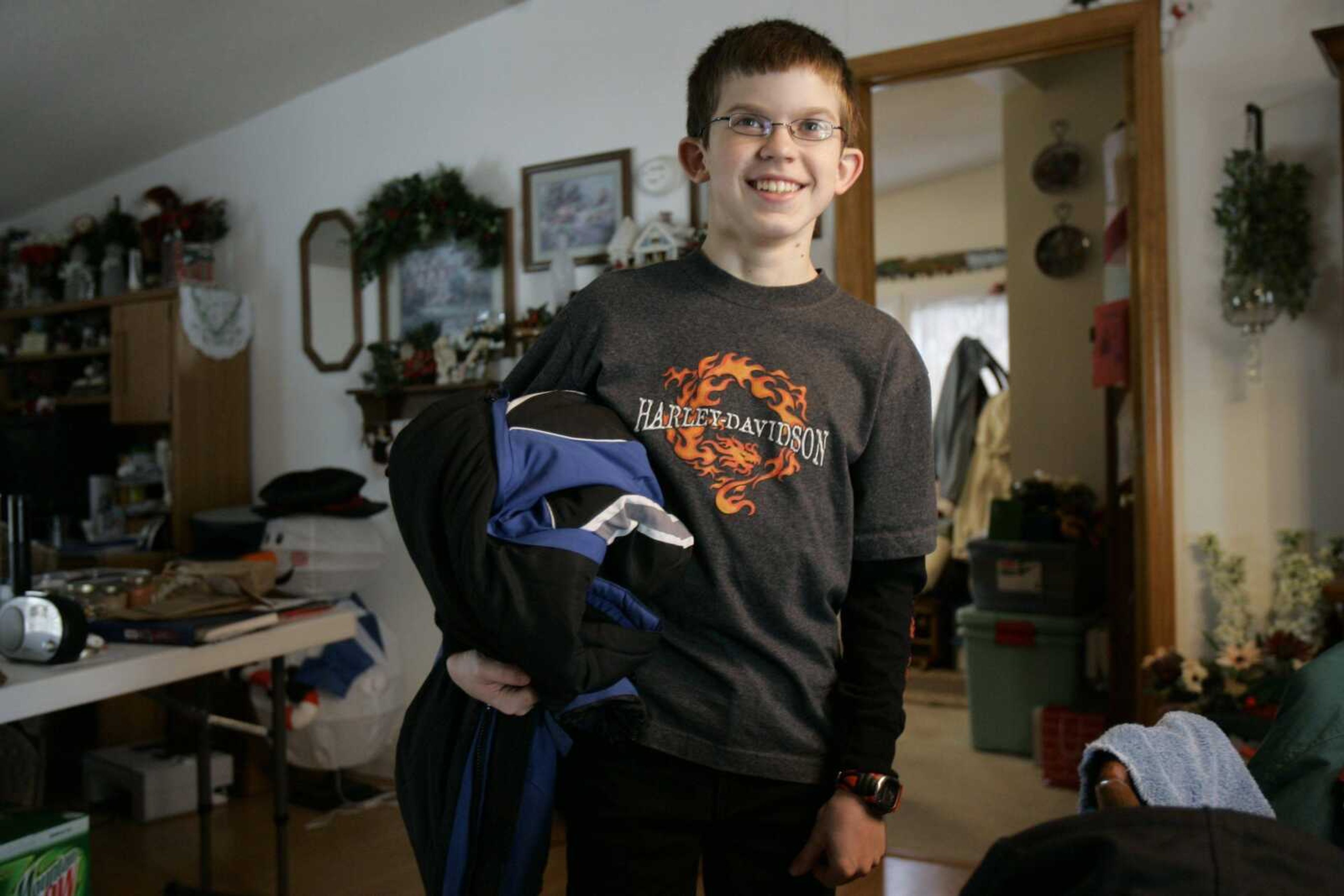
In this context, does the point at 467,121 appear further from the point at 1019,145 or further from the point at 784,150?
the point at 784,150

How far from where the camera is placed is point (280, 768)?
2475 millimetres

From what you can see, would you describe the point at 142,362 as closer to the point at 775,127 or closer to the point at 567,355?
the point at 567,355

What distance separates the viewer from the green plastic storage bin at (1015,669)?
399 centimetres

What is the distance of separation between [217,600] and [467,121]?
7.55 ft

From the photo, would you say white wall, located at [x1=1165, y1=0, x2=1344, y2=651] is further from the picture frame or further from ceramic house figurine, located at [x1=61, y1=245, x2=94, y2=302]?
ceramic house figurine, located at [x1=61, y1=245, x2=94, y2=302]

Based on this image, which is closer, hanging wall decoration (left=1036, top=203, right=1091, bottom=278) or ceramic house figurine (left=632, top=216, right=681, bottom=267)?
ceramic house figurine (left=632, top=216, right=681, bottom=267)

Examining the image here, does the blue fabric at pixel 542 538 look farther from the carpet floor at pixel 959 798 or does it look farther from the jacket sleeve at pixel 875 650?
the carpet floor at pixel 959 798

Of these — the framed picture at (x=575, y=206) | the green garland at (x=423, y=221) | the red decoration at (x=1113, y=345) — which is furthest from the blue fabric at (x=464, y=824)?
the green garland at (x=423, y=221)

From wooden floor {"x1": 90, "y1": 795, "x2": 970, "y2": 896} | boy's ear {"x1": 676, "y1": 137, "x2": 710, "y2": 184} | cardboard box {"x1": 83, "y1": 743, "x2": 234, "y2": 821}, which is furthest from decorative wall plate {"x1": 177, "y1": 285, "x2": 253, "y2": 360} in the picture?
boy's ear {"x1": 676, "y1": 137, "x2": 710, "y2": 184}

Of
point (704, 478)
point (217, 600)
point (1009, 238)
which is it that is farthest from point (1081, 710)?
point (704, 478)

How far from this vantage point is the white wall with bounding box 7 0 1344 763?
8.61ft

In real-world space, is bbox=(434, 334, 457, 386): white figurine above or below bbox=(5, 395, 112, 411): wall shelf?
above

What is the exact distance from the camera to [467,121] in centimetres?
394

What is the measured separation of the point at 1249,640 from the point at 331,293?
348cm
